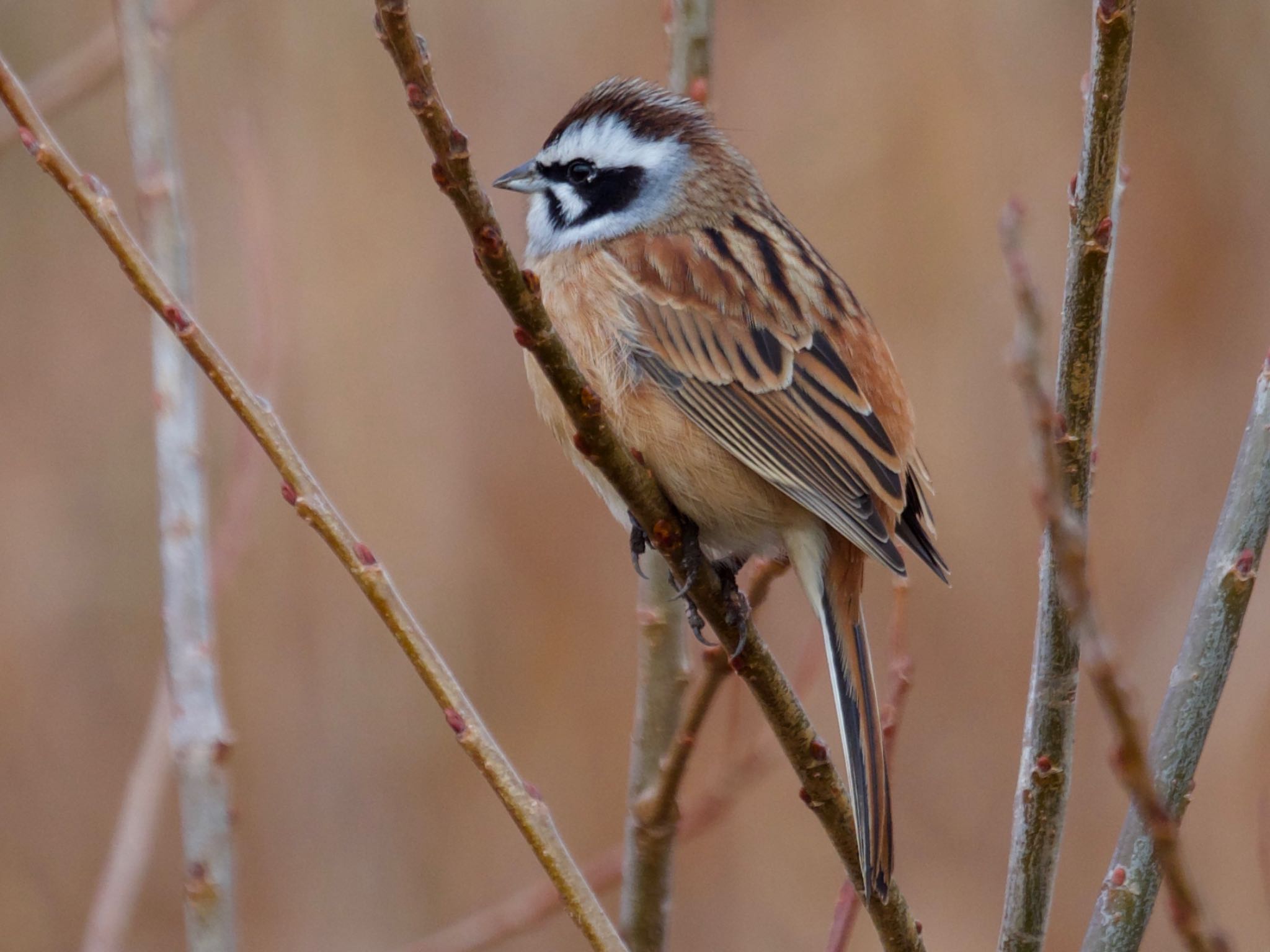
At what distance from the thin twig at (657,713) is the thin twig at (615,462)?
0.24 meters

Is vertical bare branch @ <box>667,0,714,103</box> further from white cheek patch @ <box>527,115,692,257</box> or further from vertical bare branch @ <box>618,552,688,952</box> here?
vertical bare branch @ <box>618,552,688,952</box>

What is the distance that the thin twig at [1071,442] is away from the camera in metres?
2.05

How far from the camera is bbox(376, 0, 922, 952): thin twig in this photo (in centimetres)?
179

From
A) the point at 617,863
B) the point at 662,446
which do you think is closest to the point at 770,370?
the point at 662,446

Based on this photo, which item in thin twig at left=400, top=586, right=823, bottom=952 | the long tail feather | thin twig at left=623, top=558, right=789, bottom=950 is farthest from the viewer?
thin twig at left=400, top=586, right=823, bottom=952

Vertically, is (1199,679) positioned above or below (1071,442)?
below

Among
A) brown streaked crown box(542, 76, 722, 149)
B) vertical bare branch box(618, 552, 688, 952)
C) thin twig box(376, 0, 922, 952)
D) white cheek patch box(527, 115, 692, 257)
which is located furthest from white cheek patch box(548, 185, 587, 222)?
thin twig box(376, 0, 922, 952)

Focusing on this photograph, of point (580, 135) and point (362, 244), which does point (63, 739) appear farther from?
point (580, 135)

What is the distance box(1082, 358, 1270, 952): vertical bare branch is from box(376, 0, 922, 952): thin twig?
0.32 m

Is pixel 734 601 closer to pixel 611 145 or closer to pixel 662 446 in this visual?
pixel 662 446

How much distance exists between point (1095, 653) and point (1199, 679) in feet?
3.07

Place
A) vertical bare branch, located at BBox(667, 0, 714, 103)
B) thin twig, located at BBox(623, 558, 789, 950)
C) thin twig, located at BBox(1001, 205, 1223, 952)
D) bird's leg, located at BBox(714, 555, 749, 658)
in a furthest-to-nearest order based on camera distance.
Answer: vertical bare branch, located at BBox(667, 0, 714, 103) → thin twig, located at BBox(623, 558, 789, 950) → bird's leg, located at BBox(714, 555, 749, 658) → thin twig, located at BBox(1001, 205, 1223, 952)

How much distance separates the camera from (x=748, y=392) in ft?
10.4

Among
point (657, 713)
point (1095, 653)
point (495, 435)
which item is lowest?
point (1095, 653)
